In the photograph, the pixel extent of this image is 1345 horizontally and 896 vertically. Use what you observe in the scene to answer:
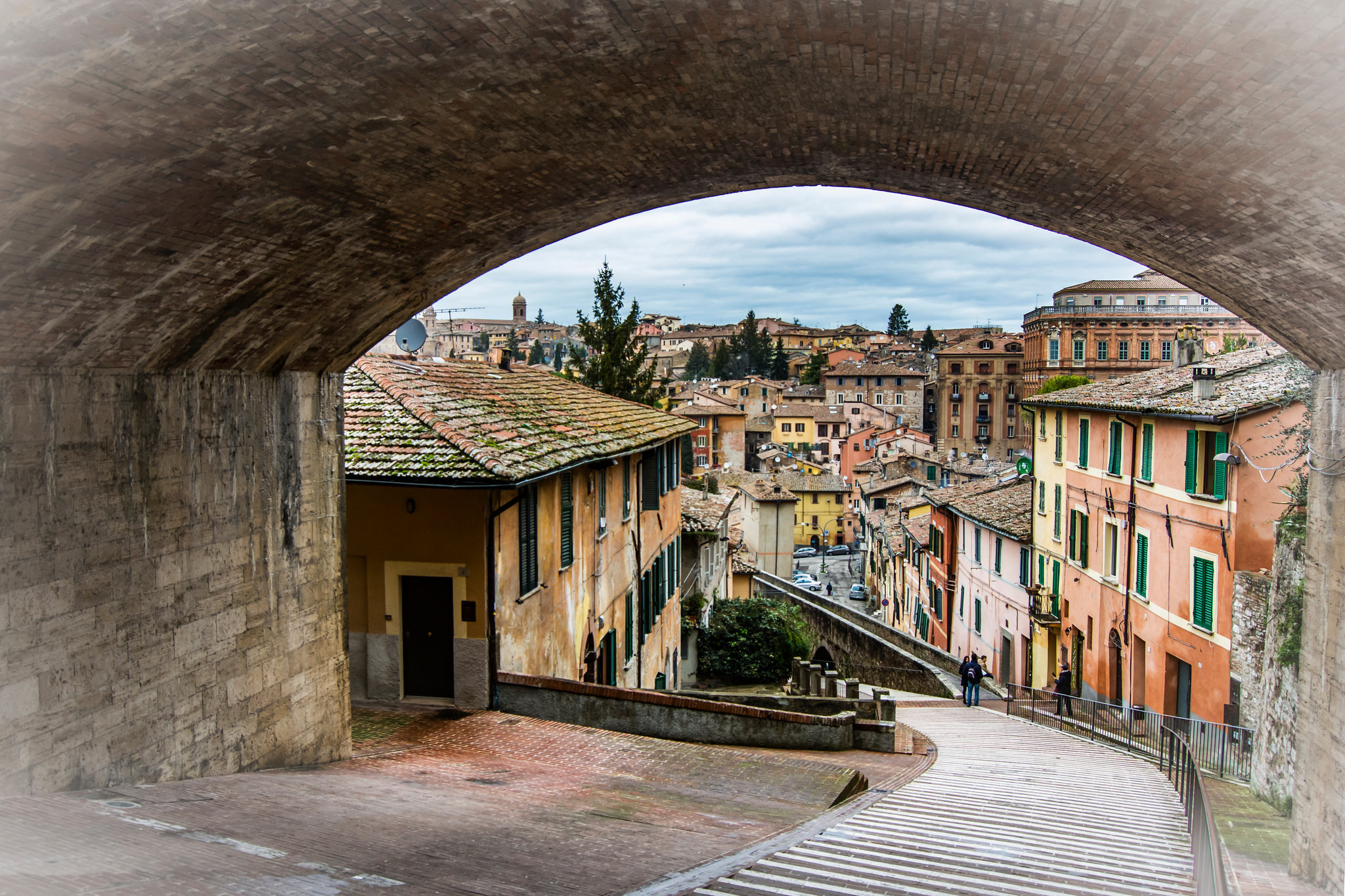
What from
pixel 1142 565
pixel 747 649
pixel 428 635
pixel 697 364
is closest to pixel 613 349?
pixel 747 649

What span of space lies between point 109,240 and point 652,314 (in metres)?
178

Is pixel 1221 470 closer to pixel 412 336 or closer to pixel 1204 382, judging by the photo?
pixel 1204 382

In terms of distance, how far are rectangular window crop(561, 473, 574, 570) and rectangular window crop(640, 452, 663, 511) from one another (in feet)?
18.0

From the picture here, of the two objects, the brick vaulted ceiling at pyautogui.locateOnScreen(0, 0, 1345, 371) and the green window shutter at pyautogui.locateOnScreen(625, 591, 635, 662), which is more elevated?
the brick vaulted ceiling at pyautogui.locateOnScreen(0, 0, 1345, 371)

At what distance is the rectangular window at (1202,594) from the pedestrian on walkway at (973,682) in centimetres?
490

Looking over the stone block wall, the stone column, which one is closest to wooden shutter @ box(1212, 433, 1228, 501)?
the stone block wall

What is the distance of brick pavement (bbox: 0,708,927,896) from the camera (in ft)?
19.7

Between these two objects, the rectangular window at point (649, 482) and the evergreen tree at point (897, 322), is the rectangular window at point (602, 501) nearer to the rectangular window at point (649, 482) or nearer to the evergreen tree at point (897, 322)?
the rectangular window at point (649, 482)

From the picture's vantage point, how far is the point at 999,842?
8.67 meters

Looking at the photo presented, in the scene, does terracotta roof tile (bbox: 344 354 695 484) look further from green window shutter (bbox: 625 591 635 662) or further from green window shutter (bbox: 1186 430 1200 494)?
green window shutter (bbox: 1186 430 1200 494)

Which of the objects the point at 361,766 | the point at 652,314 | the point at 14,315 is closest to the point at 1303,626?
the point at 361,766

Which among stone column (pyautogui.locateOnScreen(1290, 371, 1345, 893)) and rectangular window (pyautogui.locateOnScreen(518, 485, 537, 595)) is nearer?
stone column (pyautogui.locateOnScreen(1290, 371, 1345, 893))


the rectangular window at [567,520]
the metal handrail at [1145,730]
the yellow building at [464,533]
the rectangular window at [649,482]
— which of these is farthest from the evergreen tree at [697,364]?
the rectangular window at [567,520]

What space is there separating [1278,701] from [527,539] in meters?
11.4
